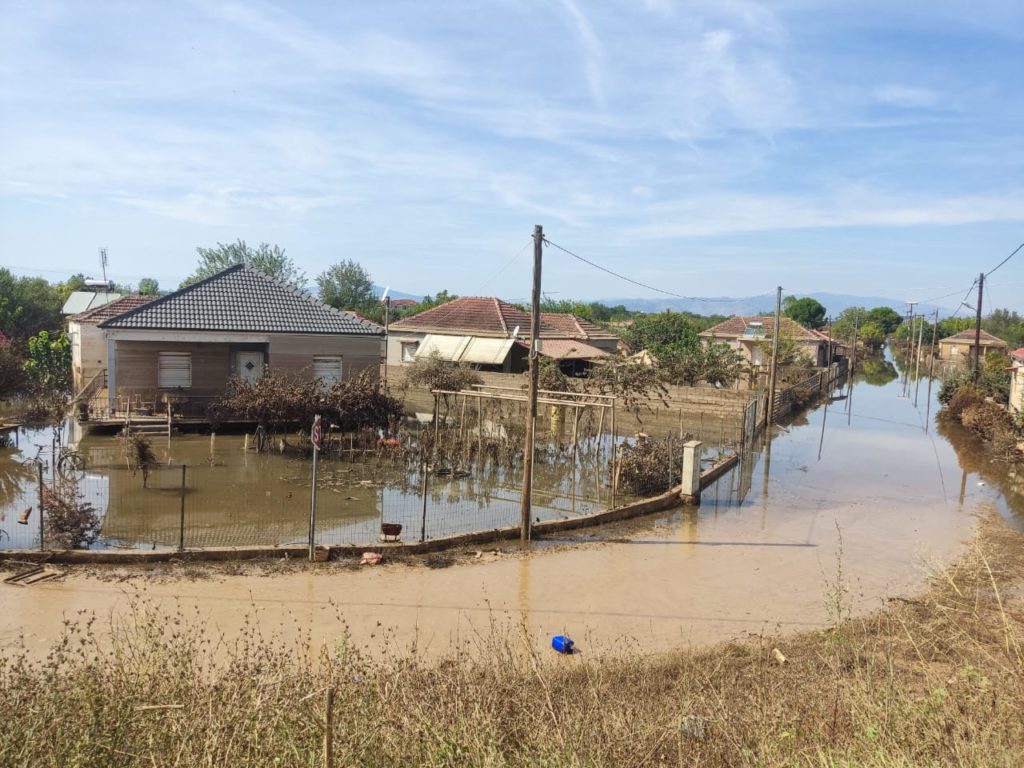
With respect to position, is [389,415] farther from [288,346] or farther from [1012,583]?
[1012,583]

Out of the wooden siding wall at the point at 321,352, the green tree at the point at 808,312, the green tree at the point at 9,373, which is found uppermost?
the green tree at the point at 808,312

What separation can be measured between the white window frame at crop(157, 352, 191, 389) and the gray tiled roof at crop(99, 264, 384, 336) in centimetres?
108

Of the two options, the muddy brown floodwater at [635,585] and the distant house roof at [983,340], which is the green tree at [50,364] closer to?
the muddy brown floodwater at [635,585]

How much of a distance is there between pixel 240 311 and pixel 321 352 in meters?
2.99

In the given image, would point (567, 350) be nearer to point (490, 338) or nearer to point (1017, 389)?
point (490, 338)

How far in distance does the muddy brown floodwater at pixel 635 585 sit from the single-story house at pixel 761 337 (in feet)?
110

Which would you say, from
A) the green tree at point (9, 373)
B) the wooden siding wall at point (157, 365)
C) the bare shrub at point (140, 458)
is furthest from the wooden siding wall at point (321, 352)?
the green tree at point (9, 373)

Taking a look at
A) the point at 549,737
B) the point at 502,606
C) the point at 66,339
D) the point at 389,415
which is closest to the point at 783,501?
the point at 502,606

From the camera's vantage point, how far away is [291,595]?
1035 centimetres

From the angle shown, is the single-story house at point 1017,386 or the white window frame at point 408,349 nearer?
the single-story house at point 1017,386

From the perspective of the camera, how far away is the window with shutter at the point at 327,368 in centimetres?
2684

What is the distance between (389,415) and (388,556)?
11173mm

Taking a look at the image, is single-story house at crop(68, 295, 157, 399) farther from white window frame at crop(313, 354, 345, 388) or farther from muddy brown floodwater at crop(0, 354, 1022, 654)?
muddy brown floodwater at crop(0, 354, 1022, 654)

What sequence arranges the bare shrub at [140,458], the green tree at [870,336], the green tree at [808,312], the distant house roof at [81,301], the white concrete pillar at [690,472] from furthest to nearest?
1. the green tree at [808,312]
2. the green tree at [870,336]
3. the distant house roof at [81,301]
4. the bare shrub at [140,458]
5. the white concrete pillar at [690,472]
